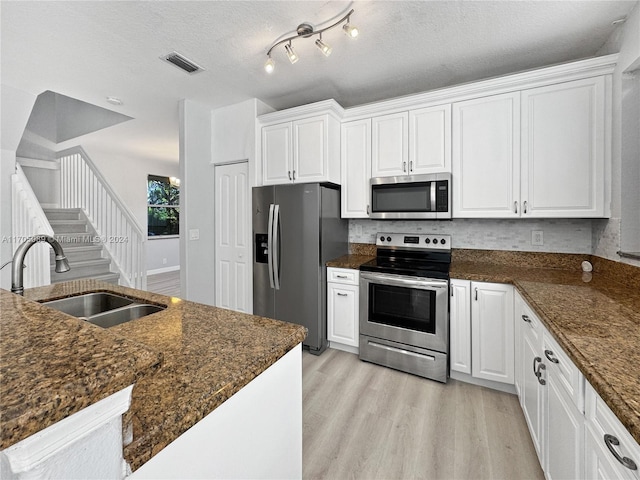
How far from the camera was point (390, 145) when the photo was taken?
8.98 ft

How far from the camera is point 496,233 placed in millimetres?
2637

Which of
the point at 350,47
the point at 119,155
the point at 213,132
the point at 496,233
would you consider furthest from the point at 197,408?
the point at 119,155

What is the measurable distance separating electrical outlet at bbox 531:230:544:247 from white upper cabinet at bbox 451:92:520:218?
38 centimetres

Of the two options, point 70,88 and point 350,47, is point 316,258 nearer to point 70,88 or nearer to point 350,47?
point 350,47

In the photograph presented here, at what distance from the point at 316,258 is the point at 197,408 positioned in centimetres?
211

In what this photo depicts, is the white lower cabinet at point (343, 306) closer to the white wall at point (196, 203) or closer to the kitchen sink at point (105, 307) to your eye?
the white wall at point (196, 203)

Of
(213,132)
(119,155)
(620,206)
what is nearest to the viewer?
(620,206)

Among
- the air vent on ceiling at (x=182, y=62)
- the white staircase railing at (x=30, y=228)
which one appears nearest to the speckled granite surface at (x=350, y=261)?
the air vent on ceiling at (x=182, y=62)

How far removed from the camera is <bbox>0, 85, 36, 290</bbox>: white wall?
2943 mm

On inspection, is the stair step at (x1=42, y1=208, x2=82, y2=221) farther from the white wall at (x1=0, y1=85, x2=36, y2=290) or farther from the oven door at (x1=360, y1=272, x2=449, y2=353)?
the oven door at (x1=360, y1=272, x2=449, y2=353)

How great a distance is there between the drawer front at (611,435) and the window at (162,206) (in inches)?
305

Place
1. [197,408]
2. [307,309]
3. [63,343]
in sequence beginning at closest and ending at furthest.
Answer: [63,343]
[197,408]
[307,309]

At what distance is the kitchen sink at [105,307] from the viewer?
1.35 metres

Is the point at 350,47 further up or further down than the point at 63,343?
further up
